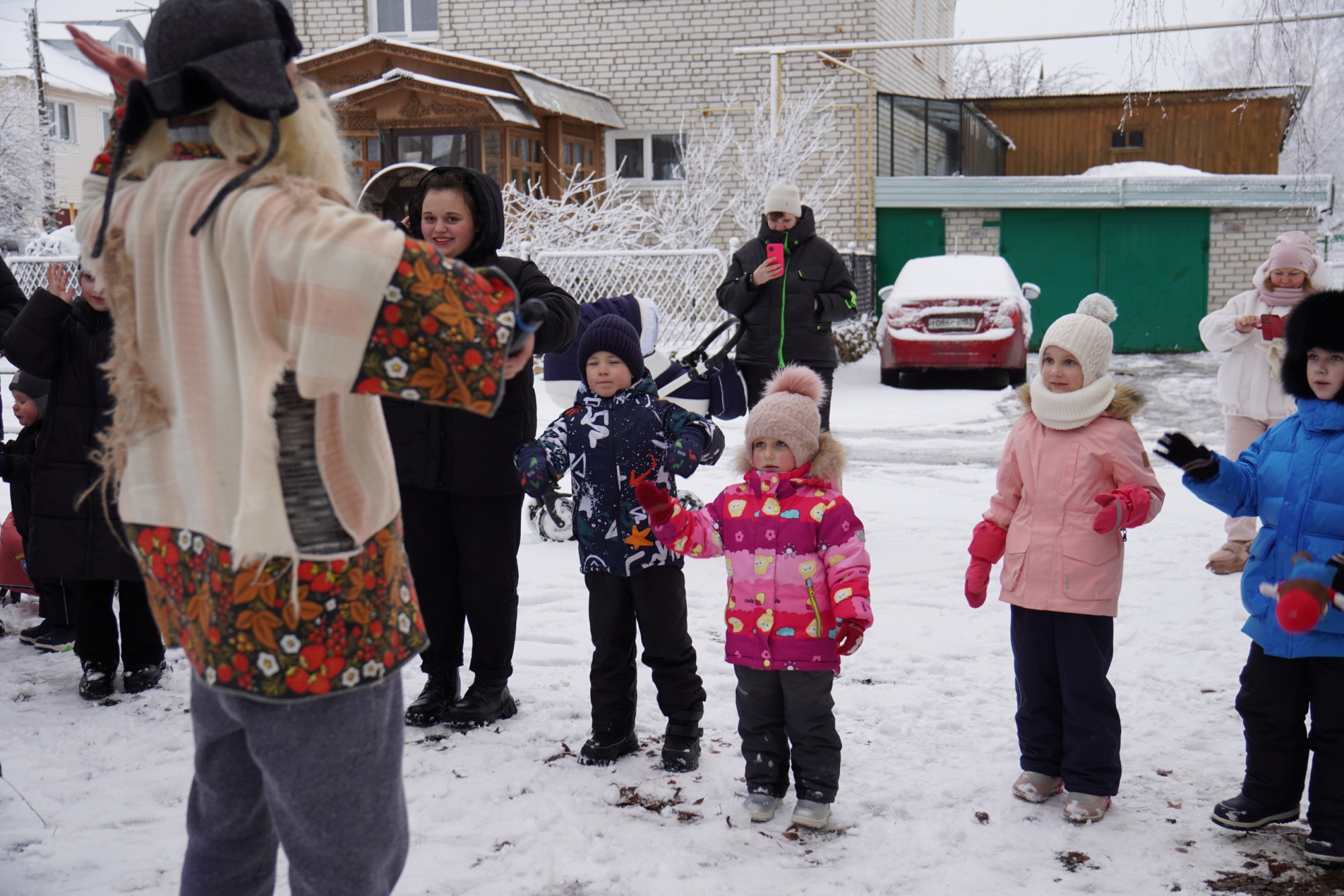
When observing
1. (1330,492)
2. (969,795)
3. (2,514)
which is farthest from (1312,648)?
(2,514)

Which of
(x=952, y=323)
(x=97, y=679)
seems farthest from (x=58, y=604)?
(x=952, y=323)

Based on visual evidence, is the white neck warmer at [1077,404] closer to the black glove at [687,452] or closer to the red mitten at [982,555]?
the red mitten at [982,555]

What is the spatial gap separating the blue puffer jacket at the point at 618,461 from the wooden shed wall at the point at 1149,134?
19.1m

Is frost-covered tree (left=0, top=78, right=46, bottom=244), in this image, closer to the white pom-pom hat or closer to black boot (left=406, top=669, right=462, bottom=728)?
black boot (left=406, top=669, right=462, bottom=728)

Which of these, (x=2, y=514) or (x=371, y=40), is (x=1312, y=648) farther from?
(x=371, y=40)

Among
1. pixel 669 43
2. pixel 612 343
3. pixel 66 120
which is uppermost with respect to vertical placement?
pixel 66 120

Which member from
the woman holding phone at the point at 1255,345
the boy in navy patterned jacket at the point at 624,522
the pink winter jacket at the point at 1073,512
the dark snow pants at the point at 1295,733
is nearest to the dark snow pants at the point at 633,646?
the boy in navy patterned jacket at the point at 624,522

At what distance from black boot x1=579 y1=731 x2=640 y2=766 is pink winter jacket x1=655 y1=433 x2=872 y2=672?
23.9 inches

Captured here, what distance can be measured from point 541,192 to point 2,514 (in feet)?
36.6

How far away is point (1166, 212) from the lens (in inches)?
683

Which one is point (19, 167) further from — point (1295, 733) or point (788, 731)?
point (1295, 733)

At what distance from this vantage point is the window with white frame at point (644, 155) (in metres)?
19.2

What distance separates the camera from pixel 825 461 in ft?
10.5

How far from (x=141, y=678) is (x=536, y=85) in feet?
45.5
